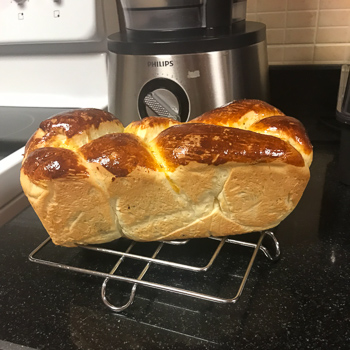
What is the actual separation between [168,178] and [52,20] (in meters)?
0.68

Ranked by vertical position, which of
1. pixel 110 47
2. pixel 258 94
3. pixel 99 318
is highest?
pixel 110 47

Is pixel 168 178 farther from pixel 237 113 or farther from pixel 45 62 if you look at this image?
pixel 45 62

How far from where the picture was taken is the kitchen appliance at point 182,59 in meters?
0.74

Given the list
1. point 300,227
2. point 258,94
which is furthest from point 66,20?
point 300,227

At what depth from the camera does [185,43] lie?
729 millimetres

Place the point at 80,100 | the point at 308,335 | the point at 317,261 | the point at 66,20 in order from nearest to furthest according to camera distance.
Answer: the point at 308,335
the point at 317,261
the point at 66,20
the point at 80,100

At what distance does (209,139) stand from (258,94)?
408 mm

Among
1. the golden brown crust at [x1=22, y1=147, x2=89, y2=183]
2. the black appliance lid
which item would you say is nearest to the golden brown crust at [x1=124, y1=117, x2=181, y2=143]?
the golden brown crust at [x1=22, y1=147, x2=89, y2=183]

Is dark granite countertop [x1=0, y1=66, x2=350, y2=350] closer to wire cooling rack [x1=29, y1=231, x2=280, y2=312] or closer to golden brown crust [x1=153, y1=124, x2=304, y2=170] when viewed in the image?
wire cooling rack [x1=29, y1=231, x2=280, y2=312]

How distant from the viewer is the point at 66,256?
2.01ft

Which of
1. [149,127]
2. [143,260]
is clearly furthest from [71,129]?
[143,260]

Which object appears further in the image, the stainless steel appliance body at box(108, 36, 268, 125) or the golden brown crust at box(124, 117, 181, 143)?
the stainless steel appliance body at box(108, 36, 268, 125)

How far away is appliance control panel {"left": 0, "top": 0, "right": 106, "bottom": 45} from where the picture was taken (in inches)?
37.1

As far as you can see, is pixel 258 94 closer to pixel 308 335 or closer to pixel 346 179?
pixel 346 179
